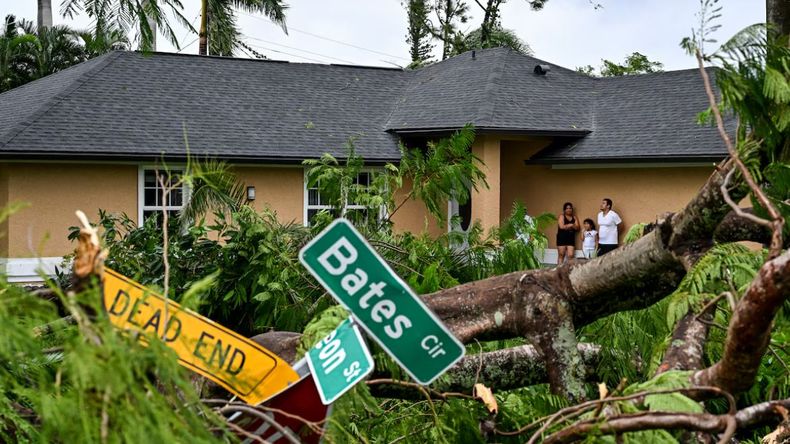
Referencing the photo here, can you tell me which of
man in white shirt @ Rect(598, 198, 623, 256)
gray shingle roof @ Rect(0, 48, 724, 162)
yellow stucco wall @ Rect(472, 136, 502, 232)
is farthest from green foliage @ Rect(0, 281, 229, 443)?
yellow stucco wall @ Rect(472, 136, 502, 232)

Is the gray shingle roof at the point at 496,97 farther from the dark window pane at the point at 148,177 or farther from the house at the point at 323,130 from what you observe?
the dark window pane at the point at 148,177

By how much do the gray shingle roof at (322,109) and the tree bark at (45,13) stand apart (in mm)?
14886

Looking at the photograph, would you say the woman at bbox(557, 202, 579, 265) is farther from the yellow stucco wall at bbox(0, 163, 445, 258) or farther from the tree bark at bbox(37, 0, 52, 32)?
the tree bark at bbox(37, 0, 52, 32)

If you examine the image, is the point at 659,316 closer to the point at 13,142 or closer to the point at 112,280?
the point at 112,280

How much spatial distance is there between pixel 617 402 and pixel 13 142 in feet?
49.9

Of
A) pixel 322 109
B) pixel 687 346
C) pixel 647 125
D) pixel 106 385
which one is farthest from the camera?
pixel 322 109

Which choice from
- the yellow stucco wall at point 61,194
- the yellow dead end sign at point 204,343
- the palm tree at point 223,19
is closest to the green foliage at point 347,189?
the yellow dead end sign at point 204,343

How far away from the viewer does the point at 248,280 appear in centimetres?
711

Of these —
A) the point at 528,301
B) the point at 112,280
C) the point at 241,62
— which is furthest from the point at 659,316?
the point at 241,62

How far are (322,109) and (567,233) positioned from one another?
6.35 m

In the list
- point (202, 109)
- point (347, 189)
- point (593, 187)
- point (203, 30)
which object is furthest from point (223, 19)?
point (347, 189)

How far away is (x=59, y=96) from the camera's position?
17.5 meters

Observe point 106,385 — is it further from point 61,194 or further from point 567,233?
point 567,233

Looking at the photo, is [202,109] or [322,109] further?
[322,109]
